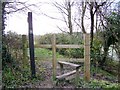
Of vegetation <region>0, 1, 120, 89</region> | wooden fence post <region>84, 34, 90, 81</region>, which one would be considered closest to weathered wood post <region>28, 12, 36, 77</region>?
vegetation <region>0, 1, 120, 89</region>

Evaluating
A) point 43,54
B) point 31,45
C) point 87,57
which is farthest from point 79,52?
point 31,45

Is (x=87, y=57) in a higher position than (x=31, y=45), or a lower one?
lower

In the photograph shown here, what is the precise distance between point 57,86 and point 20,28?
0.85 metres

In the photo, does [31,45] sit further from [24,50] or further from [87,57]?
[87,57]

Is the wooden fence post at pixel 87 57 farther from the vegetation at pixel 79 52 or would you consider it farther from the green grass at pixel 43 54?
the green grass at pixel 43 54

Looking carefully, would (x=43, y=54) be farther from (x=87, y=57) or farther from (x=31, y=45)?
(x=87, y=57)

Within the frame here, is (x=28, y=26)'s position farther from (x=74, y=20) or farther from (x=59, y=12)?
(x=74, y=20)

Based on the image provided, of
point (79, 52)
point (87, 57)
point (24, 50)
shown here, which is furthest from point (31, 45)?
point (87, 57)

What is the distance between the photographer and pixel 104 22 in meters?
2.70

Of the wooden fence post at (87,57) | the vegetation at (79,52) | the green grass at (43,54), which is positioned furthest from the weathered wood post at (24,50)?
the wooden fence post at (87,57)

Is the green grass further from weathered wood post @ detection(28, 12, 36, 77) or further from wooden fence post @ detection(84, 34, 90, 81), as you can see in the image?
wooden fence post @ detection(84, 34, 90, 81)

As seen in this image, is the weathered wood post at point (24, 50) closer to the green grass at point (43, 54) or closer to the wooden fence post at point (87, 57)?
the green grass at point (43, 54)

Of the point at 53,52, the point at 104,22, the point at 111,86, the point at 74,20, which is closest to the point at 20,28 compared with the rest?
the point at 53,52

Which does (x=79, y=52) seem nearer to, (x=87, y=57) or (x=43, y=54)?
(x=87, y=57)
